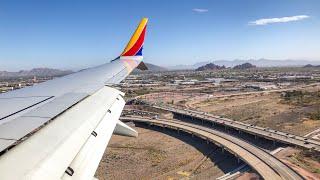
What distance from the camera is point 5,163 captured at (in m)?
4.59

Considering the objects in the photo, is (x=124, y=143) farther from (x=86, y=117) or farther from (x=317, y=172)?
(x=86, y=117)

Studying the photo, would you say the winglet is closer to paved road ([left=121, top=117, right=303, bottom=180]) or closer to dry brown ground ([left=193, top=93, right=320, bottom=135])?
paved road ([left=121, top=117, right=303, bottom=180])

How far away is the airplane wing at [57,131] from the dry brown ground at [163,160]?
94.9 ft

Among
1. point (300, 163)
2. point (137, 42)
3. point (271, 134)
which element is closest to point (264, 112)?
point (271, 134)

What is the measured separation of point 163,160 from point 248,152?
1198cm

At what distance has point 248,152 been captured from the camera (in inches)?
1714

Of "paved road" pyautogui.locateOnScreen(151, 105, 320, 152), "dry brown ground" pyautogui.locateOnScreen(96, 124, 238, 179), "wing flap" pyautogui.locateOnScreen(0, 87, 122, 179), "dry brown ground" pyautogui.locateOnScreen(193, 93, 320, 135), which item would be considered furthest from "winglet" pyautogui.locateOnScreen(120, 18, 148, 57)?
"dry brown ground" pyautogui.locateOnScreen(193, 93, 320, 135)

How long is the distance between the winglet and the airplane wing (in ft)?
20.8

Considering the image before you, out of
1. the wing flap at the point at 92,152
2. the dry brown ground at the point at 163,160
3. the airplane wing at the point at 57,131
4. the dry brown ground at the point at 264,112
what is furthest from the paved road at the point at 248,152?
the wing flap at the point at 92,152

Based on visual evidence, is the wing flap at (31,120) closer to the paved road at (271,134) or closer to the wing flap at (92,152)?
the wing flap at (92,152)

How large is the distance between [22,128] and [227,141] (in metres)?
47.0

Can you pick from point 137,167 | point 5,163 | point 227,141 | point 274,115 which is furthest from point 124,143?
point 5,163

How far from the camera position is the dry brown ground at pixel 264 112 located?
6089 centimetres

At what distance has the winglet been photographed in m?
18.5
